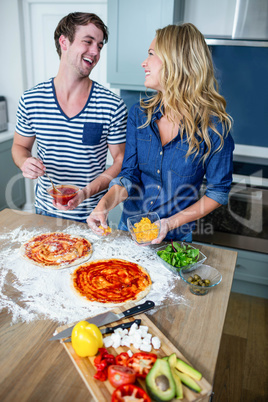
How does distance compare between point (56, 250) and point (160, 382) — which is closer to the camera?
point (160, 382)

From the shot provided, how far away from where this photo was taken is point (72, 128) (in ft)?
6.19

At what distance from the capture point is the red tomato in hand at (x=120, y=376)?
2.94ft

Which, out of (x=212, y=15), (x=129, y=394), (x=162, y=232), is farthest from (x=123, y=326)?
(x=212, y=15)

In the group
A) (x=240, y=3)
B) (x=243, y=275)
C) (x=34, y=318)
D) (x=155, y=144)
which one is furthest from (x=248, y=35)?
(x=34, y=318)

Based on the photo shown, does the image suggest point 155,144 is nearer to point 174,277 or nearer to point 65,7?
point 174,277

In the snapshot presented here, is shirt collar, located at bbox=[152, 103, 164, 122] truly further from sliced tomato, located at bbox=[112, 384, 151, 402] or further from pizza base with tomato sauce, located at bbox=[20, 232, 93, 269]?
sliced tomato, located at bbox=[112, 384, 151, 402]

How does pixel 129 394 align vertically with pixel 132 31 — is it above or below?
below

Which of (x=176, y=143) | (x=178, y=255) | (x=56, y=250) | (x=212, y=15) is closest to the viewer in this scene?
(x=178, y=255)

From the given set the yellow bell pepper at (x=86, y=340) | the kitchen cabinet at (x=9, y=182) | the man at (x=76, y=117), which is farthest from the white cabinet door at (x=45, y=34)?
the yellow bell pepper at (x=86, y=340)

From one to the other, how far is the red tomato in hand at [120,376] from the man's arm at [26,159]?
1046mm

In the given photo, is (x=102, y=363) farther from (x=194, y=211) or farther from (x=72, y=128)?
(x=72, y=128)

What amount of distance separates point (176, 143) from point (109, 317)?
869 mm

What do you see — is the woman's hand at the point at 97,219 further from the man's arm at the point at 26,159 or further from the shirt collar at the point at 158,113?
the shirt collar at the point at 158,113

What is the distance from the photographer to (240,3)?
2.34 metres
